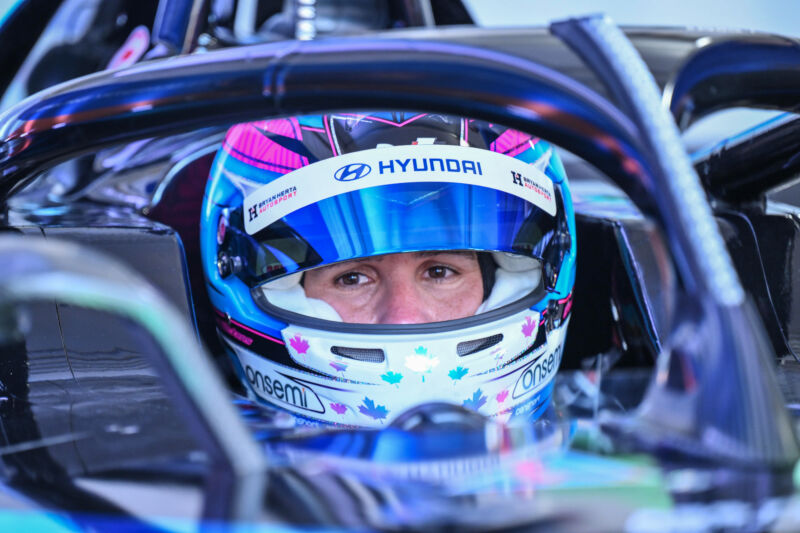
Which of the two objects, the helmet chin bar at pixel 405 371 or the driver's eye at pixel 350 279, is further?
the driver's eye at pixel 350 279

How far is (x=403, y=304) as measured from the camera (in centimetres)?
125

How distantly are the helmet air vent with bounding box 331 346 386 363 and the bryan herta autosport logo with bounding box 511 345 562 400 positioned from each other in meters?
0.22

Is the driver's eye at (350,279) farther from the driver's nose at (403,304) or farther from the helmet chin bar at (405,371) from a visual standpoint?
the helmet chin bar at (405,371)

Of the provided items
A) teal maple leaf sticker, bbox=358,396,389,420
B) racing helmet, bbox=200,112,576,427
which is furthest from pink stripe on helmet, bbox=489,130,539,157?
teal maple leaf sticker, bbox=358,396,389,420

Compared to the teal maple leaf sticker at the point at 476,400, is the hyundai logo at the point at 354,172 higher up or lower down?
higher up

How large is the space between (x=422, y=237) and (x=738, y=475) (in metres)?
0.70

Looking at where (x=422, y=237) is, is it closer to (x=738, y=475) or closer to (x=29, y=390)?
(x=29, y=390)

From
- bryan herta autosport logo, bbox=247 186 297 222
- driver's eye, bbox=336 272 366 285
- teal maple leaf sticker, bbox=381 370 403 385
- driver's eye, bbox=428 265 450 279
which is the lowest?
teal maple leaf sticker, bbox=381 370 403 385

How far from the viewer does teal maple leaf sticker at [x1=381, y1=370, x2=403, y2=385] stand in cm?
113

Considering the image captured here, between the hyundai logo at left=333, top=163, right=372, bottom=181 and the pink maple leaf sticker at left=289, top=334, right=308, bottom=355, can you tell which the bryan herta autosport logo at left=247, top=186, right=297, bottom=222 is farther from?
the pink maple leaf sticker at left=289, top=334, right=308, bottom=355

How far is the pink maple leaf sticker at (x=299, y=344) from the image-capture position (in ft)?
3.84

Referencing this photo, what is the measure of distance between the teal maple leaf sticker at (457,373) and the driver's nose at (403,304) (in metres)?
0.12

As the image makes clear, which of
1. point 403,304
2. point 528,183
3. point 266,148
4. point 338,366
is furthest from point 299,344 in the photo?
point 528,183

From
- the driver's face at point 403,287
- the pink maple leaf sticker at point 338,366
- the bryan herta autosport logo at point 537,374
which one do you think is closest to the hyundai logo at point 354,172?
the driver's face at point 403,287
